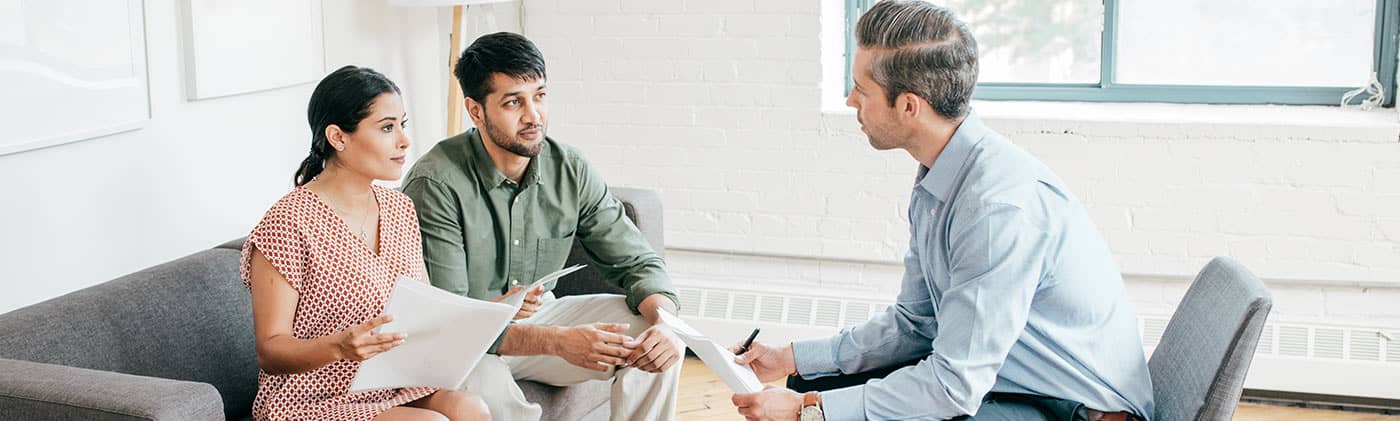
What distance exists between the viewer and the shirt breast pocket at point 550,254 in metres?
2.88

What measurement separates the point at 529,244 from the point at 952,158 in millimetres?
1104

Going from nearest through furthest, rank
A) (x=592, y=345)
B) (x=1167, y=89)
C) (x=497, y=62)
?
(x=592, y=345) < (x=497, y=62) < (x=1167, y=89)

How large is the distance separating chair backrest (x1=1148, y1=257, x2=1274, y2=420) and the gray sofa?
4.12 feet

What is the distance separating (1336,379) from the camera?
12.1ft

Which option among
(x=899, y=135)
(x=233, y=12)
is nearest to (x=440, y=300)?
(x=899, y=135)

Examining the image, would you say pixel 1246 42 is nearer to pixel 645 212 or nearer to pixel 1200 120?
pixel 1200 120

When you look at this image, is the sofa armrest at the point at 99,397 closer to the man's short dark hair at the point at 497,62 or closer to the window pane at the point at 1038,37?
the man's short dark hair at the point at 497,62

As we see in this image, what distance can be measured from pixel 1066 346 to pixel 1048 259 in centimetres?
14

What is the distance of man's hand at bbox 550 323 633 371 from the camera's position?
251cm

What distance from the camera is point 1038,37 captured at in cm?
416

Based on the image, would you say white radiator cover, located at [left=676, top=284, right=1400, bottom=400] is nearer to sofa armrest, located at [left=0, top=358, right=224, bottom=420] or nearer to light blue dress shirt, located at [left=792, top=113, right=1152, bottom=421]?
light blue dress shirt, located at [left=792, top=113, right=1152, bottom=421]

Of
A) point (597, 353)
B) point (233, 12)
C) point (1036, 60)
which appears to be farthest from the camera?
point (1036, 60)

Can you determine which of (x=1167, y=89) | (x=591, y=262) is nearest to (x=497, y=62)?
(x=591, y=262)

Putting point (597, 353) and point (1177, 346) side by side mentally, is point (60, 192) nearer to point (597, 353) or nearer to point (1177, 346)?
point (597, 353)
